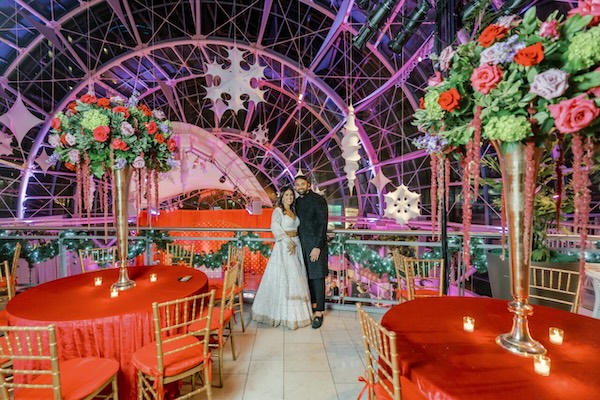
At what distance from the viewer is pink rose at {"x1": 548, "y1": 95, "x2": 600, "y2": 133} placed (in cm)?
110

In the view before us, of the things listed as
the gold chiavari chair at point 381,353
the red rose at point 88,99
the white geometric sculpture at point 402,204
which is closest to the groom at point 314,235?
the gold chiavari chair at point 381,353

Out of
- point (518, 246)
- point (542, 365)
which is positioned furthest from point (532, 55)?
point (542, 365)

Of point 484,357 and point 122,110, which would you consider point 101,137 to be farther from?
point 484,357

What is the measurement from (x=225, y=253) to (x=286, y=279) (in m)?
1.61

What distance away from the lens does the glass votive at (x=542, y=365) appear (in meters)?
1.21

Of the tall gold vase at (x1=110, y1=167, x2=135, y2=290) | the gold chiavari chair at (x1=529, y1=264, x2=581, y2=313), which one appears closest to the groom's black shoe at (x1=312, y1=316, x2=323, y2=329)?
the tall gold vase at (x1=110, y1=167, x2=135, y2=290)

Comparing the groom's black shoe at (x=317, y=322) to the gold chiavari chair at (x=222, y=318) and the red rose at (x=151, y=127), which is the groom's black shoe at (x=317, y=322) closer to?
the gold chiavari chair at (x=222, y=318)

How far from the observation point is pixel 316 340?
10.7 ft

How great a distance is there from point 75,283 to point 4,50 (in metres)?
13.1

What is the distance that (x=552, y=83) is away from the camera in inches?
44.8

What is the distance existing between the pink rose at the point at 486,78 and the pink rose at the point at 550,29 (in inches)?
8.3

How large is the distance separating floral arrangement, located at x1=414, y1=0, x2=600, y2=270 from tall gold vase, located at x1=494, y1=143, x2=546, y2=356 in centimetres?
7

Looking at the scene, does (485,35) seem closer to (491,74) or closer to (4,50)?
(491,74)

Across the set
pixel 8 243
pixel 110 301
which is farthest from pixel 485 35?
pixel 8 243
